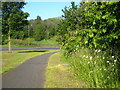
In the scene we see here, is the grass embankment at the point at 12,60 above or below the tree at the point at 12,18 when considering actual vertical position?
below

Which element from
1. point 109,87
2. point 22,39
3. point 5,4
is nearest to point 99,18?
point 109,87

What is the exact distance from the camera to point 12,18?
2747cm

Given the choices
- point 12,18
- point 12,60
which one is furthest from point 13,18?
point 12,60

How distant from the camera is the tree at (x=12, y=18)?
90.0 feet

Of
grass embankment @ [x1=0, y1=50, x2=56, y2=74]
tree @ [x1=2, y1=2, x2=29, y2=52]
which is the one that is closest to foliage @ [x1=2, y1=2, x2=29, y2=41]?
tree @ [x1=2, y1=2, x2=29, y2=52]

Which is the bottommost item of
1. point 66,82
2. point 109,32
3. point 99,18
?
point 66,82

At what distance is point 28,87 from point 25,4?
2410 centimetres

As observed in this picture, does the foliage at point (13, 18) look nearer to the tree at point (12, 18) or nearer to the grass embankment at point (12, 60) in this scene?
the tree at point (12, 18)

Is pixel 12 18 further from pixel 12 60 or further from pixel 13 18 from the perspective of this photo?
pixel 12 60

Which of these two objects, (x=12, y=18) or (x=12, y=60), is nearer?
(x=12, y=60)

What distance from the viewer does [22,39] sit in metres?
67.2

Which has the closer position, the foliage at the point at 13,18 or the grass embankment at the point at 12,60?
the grass embankment at the point at 12,60

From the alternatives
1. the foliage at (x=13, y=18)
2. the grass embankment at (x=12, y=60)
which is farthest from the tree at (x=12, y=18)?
the grass embankment at (x=12, y=60)

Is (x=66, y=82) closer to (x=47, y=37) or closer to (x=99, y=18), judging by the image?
(x=99, y=18)
